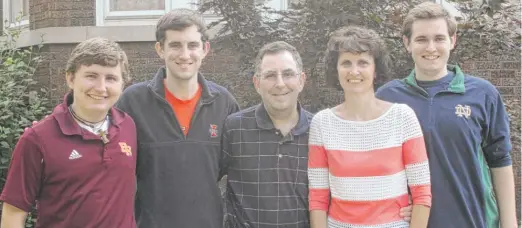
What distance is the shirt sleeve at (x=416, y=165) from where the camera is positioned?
278cm

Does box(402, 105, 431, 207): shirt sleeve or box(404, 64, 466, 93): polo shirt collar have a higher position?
box(404, 64, 466, 93): polo shirt collar

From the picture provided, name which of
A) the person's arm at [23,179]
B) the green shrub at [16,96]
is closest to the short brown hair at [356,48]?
the person's arm at [23,179]

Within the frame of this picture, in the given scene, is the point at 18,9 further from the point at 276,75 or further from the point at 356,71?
the point at 356,71

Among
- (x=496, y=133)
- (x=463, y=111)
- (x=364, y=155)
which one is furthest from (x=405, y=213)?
(x=496, y=133)

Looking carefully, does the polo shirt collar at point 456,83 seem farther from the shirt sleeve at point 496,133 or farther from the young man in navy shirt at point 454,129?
the shirt sleeve at point 496,133

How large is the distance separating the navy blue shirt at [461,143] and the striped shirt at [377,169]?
0.18m

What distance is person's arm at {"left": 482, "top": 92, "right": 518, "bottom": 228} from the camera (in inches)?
121

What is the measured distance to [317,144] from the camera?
116 inches

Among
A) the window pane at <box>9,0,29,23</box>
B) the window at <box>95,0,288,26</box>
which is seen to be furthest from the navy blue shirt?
the window pane at <box>9,0,29,23</box>

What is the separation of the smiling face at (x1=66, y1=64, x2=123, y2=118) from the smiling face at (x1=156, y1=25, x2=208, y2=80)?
386 mm

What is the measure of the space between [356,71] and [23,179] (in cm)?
180

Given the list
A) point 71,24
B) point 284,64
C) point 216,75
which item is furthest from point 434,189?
point 71,24

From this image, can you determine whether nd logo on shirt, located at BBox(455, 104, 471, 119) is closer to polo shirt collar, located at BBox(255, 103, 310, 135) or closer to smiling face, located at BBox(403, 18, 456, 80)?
smiling face, located at BBox(403, 18, 456, 80)

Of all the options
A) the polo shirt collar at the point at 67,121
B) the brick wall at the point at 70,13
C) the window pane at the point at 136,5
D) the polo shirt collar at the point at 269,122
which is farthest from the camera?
the window pane at the point at 136,5
